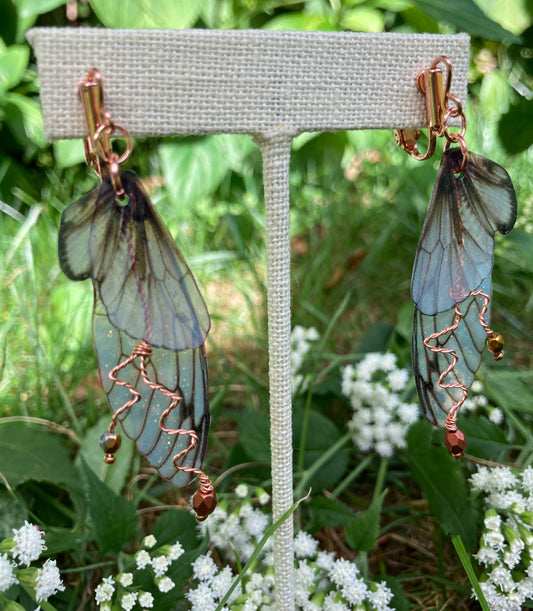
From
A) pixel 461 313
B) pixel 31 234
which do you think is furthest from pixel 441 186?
pixel 31 234

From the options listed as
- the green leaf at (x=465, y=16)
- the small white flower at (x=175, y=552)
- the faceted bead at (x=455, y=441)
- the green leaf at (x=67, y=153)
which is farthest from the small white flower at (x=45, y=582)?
the green leaf at (x=67, y=153)

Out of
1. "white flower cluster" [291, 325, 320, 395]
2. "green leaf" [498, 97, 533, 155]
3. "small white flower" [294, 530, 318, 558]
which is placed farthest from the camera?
"green leaf" [498, 97, 533, 155]

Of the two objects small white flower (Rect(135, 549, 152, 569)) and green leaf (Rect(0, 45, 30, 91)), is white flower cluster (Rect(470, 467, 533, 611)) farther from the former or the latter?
green leaf (Rect(0, 45, 30, 91))

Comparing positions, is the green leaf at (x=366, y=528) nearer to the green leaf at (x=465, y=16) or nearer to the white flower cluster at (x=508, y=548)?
the white flower cluster at (x=508, y=548)

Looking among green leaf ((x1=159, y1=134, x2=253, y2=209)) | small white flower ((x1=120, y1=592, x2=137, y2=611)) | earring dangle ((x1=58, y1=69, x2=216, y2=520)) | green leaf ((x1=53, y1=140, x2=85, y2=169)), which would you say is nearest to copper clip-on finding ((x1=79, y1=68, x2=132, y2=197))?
earring dangle ((x1=58, y1=69, x2=216, y2=520))

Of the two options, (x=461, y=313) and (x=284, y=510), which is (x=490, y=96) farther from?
(x=284, y=510)

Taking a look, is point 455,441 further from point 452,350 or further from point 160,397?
→ point 160,397
